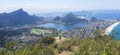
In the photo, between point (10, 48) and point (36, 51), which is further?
point (10, 48)

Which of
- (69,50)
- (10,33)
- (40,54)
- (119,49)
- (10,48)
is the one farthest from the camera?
(10,33)

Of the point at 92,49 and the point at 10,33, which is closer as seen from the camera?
the point at 92,49

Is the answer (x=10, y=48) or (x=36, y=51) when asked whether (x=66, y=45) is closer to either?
(x=36, y=51)

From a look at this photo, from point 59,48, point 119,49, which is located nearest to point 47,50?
point 59,48

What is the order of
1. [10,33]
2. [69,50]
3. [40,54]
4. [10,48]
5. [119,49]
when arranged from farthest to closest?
[10,33], [10,48], [69,50], [119,49], [40,54]

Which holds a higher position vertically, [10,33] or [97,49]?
[97,49]

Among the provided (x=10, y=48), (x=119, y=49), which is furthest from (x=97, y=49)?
(x=10, y=48)

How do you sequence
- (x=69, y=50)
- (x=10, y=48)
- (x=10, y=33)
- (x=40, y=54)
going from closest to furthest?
1. (x=40, y=54)
2. (x=69, y=50)
3. (x=10, y=48)
4. (x=10, y=33)

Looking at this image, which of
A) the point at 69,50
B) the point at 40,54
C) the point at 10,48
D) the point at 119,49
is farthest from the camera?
the point at 10,48

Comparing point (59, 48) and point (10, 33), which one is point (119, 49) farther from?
point (10, 33)
